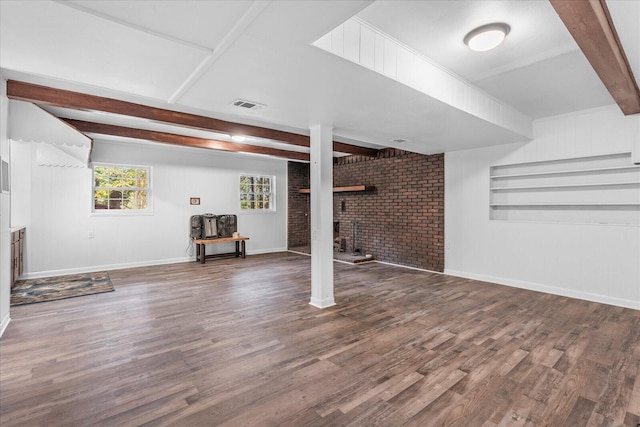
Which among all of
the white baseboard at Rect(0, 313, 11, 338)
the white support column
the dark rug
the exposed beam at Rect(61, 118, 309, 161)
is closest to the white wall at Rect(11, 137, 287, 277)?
the dark rug

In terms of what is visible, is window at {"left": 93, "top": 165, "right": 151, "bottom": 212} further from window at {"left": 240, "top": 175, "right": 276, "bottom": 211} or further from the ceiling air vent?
the ceiling air vent

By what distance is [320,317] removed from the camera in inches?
140

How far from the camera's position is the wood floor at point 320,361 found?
1.92 meters

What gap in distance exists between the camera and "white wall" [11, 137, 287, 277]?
17.7ft

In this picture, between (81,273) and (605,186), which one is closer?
(605,186)

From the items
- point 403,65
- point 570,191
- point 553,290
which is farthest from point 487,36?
point 553,290

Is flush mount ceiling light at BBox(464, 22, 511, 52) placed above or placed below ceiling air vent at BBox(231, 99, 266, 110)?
above

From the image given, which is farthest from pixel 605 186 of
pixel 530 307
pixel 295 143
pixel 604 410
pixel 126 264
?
pixel 126 264

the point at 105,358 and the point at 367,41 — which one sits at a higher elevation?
the point at 367,41

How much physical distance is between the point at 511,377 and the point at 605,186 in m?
3.57

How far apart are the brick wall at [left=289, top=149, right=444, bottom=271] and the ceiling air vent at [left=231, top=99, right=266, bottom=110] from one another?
4.03m

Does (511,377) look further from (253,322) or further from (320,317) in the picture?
(253,322)

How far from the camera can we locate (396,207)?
6883 millimetres

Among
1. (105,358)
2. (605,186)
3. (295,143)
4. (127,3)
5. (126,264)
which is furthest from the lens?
(126,264)
